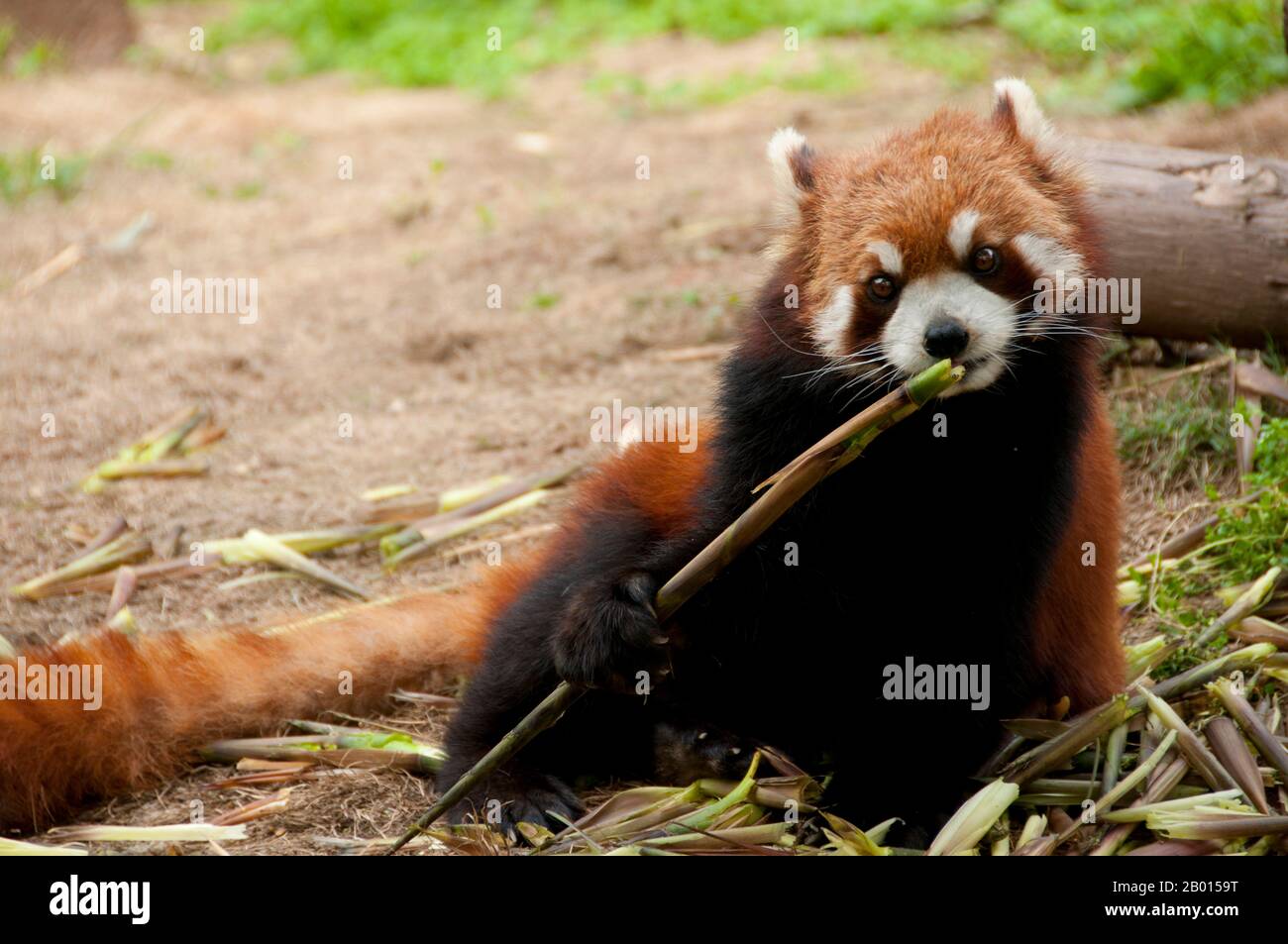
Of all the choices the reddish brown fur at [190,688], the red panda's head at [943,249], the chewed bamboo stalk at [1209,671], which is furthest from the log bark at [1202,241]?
the reddish brown fur at [190,688]

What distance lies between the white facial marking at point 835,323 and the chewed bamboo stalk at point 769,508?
1.17 feet

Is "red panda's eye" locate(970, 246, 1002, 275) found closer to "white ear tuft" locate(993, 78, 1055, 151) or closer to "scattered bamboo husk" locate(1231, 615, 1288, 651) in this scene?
"white ear tuft" locate(993, 78, 1055, 151)

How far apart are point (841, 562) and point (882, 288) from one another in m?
0.76

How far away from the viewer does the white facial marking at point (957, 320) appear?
131 inches

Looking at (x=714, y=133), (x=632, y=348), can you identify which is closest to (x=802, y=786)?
(x=632, y=348)

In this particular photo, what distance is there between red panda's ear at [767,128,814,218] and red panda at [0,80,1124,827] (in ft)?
0.04

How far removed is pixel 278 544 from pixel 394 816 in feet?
6.02

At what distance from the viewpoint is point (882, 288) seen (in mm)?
3506

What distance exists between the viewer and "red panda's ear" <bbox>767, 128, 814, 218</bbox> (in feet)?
13.1

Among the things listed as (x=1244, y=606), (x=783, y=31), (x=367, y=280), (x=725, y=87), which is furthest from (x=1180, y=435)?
(x=783, y=31)

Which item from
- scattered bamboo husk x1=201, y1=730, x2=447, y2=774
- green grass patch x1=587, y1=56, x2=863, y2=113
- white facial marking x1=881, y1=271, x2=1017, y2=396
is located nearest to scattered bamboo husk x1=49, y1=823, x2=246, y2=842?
scattered bamboo husk x1=201, y1=730, x2=447, y2=774

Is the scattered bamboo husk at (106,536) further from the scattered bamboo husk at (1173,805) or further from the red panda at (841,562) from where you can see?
the scattered bamboo husk at (1173,805)

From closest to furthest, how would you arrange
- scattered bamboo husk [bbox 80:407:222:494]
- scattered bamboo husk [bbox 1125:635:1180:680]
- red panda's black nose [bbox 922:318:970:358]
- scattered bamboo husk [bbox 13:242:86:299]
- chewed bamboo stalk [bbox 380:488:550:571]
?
red panda's black nose [bbox 922:318:970:358] → scattered bamboo husk [bbox 1125:635:1180:680] → chewed bamboo stalk [bbox 380:488:550:571] → scattered bamboo husk [bbox 80:407:222:494] → scattered bamboo husk [bbox 13:242:86:299]

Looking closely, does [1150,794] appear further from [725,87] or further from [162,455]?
[725,87]
